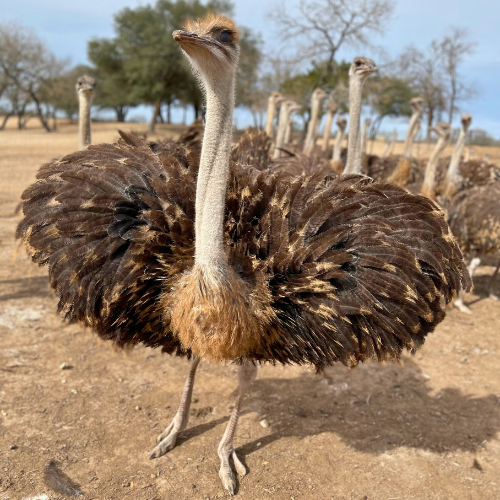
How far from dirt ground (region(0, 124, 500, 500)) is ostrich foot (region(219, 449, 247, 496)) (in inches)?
2.0

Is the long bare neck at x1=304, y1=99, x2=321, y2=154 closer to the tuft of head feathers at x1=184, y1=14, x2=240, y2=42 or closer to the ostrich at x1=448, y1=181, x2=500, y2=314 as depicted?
the ostrich at x1=448, y1=181, x2=500, y2=314

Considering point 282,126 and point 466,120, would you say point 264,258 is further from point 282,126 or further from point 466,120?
point 282,126

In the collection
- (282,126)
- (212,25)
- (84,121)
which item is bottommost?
(84,121)

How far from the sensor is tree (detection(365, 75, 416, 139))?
22.8m

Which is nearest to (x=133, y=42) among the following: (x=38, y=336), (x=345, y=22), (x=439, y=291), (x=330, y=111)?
(x=345, y=22)

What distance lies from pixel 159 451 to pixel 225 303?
1505 millimetres

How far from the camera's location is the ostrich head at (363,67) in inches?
185

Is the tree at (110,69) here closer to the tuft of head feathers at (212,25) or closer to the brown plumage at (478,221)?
the brown plumage at (478,221)

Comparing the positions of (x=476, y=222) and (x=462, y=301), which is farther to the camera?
(x=462, y=301)

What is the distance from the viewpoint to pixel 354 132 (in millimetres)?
4617

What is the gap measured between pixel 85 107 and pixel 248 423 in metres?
3.65

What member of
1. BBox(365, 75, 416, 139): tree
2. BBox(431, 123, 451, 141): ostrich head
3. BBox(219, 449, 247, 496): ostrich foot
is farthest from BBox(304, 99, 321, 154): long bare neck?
BBox(365, 75, 416, 139): tree

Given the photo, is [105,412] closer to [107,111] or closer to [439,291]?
[439,291]

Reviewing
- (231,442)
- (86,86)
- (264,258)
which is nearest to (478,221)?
(231,442)
